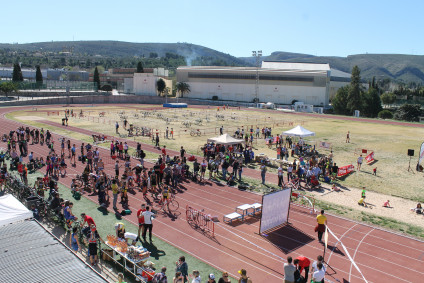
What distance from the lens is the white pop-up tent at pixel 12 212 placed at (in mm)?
11527

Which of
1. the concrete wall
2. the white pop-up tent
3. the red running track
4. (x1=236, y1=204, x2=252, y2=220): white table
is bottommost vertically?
the red running track

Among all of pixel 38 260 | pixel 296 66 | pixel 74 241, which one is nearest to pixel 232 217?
pixel 74 241

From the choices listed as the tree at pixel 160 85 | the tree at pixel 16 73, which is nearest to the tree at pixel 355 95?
the tree at pixel 160 85

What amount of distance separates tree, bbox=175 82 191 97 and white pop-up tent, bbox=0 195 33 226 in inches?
3690

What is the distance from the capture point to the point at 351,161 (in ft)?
96.5

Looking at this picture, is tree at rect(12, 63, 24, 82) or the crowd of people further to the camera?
tree at rect(12, 63, 24, 82)

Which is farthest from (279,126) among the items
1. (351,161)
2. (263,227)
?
(263,227)

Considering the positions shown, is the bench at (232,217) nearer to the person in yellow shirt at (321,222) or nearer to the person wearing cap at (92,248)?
the person in yellow shirt at (321,222)

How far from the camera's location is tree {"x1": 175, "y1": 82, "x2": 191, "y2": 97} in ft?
343

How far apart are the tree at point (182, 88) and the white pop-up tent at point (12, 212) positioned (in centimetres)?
9372

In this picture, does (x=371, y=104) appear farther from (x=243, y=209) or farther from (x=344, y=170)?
(x=243, y=209)

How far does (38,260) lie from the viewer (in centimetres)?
870

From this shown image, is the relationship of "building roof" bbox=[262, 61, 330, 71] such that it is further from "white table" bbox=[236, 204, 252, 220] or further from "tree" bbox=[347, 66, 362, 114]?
"white table" bbox=[236, 204, 252, 220]

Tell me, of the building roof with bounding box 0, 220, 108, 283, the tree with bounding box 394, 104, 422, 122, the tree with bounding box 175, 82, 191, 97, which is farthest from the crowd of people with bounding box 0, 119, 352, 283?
the tree with bounding box 175, 82, 191, 97
